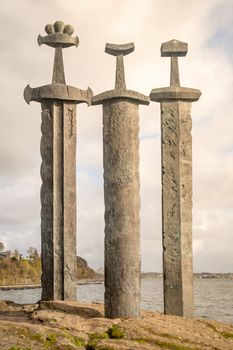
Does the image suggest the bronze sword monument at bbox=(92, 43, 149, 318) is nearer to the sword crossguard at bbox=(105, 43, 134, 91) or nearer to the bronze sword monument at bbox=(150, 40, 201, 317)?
the sword crossguard at bbox=(105, 43, 134, 91)

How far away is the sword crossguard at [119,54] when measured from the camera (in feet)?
47.6

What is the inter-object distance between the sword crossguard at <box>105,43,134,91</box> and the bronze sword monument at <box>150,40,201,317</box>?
3.67 ft

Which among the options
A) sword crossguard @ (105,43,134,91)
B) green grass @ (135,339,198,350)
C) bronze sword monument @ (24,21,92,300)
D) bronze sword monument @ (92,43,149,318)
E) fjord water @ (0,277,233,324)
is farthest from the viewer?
fjord water @ (0,277,233,324)

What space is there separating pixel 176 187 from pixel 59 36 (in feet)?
16.0

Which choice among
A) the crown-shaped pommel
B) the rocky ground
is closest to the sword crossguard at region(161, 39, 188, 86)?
the crown-shaped pommel

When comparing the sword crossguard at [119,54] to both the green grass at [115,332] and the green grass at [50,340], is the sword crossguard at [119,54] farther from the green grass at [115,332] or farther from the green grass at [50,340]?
the green grass at [50,340]

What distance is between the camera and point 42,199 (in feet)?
51.2

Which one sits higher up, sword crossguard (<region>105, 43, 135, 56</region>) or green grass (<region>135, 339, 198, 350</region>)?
sword crossguard (<region>105, 43, 135, 56</region>)

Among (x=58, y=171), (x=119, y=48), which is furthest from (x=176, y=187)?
(x=119, y=48)

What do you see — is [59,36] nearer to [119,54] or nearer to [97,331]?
[119,54]

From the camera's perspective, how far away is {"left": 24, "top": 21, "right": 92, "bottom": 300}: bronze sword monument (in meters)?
15.2

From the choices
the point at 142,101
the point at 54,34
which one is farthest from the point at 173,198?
the point at 54,34

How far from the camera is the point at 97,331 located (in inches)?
460

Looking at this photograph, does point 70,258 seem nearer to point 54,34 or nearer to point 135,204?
point 135,204
